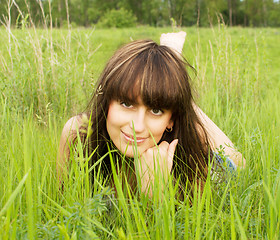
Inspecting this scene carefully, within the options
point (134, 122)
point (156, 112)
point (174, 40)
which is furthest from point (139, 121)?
point (174, 40)

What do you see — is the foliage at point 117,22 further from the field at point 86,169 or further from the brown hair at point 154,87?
the brown hair at point 154,87

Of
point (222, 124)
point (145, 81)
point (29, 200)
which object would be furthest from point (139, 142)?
point (222, 124)

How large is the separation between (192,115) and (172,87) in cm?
30

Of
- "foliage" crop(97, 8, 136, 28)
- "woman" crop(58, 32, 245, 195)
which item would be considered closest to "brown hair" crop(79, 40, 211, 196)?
"woman" crop(58, 32, 245, 195)

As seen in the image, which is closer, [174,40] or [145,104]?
[145,104]

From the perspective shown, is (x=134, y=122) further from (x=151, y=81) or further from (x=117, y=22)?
(x=117, y=22)

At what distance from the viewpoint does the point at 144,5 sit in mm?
44594

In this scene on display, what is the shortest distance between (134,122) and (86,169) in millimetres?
469

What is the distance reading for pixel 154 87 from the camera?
1.38 metres

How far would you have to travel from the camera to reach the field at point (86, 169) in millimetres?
898

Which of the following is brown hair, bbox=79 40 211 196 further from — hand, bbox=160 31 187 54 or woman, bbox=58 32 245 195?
hand, bbox=160 31 187 54

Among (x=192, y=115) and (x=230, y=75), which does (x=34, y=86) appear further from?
(x=230, y=75)

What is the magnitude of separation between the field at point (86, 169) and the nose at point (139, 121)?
0.90 ft

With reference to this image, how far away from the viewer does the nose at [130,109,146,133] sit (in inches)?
51.8
